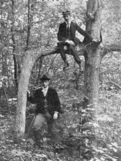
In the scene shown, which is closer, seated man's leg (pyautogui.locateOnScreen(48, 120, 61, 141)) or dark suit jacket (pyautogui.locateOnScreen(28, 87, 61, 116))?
dark suit jacket (pyautogui.locateOnScreen(28, 87, 61, 116))

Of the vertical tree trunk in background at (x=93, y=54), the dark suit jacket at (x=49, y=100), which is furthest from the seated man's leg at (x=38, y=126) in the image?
the vertical tree trunk in background at (x=93, y=54)

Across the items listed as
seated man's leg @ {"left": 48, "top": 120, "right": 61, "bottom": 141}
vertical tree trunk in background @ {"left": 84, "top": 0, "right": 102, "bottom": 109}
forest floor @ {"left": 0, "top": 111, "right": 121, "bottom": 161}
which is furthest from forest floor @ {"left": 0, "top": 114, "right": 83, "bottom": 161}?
vertical tree trunk in background @ {"left": 84, "top": 0, "right": 102, "bottom": 109}

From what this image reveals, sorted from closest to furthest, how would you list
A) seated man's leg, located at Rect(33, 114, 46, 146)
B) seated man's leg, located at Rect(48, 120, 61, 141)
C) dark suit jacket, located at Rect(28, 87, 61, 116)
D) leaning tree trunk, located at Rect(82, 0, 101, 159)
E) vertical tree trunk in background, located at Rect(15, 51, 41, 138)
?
vertical tree trunk in background, located at Rect(15, 51, 41, 138) → seated man's leg, located at Rect(33, 114, 46, 146) → dark suit jacket, located at Rect(28, 87, 61, 116) → seated man's leg, located at Rect(48, 120, 61, 141) → leaning tree trunk, located at Rect(82, 0, 101, 159)

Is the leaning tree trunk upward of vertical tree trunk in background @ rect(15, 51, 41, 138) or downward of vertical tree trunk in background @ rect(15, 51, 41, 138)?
upward

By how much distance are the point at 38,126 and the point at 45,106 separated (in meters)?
0.57

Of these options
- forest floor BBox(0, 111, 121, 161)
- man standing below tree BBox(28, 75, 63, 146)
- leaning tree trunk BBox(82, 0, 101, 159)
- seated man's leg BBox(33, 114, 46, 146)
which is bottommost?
forest floor BBox(0, 111, 121, 161)

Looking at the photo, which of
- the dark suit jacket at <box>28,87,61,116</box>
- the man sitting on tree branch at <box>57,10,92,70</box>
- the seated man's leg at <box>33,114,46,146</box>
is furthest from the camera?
the man sitting on tree branch at <box>57,10,92,70</box>

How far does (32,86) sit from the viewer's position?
9930mm

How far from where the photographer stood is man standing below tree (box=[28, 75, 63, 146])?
6391mm

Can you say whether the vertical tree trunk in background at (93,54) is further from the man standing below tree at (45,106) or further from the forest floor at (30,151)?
the forest floor at (30,151)

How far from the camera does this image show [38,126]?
249 inches

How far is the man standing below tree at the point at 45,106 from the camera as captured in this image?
6.39 meters

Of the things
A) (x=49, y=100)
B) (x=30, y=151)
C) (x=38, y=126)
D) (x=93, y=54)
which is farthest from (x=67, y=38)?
(x=30, y=151)

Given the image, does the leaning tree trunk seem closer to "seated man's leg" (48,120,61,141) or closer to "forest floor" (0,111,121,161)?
"seated man's leg" (48,120,61,141)
